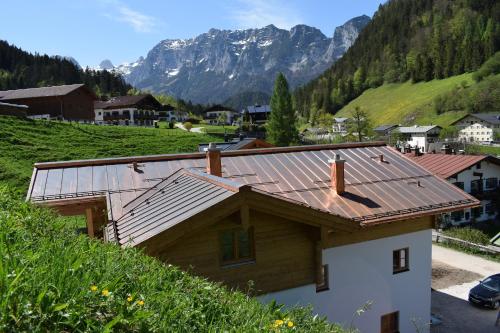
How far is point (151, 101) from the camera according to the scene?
94438mm

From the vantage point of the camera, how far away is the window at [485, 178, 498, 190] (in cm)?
3828

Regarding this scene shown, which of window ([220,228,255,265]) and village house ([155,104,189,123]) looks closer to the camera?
window ([220,228,255,265])

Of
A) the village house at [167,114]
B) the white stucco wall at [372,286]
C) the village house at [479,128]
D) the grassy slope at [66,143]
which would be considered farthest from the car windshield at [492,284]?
the village house at [167,114]

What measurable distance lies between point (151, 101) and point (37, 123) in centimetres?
5178

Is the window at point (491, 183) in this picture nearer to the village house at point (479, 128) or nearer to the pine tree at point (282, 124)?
the pine tree at point (282, 124)

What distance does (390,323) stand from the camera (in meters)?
14.3

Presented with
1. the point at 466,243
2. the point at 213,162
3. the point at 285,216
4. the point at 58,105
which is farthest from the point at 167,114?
the point at 285,216

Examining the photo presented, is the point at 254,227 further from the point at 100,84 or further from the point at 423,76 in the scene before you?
the point at 423,76

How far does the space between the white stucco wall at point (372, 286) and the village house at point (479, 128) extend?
93001 millimetres

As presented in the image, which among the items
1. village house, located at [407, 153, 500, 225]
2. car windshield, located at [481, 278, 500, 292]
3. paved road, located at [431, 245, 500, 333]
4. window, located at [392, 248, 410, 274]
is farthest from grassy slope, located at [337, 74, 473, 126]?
window, located at [392, 248, 410, 274]

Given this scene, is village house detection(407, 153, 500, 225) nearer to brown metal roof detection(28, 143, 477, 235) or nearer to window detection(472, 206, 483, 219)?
window detection(472, 206, 483, 219)

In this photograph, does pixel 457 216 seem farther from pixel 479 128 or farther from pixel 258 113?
pixel 258 113

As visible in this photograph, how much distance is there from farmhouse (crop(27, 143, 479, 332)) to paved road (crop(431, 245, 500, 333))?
4.04m

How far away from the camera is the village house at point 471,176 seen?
35281 millimetres
